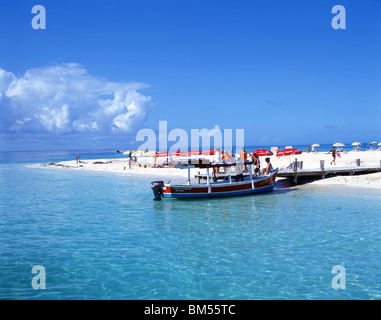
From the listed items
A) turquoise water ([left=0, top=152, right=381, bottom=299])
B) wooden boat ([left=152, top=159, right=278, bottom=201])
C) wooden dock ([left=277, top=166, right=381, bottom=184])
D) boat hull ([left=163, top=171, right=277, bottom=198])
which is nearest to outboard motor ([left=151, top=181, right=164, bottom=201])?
wooden boat ([left=152, top=159, right=278, bottom=201])

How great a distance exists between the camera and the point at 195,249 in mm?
12094

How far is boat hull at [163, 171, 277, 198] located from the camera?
2305cm

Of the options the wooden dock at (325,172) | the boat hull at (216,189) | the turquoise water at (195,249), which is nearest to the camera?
the turquoise water at (195,249)

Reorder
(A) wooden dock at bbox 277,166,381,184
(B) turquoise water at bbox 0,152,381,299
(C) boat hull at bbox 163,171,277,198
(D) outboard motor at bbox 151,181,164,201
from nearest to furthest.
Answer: (B) turquoise water at bbox 0,152,381,299, (D) outboard motor at bbox 151,181,164,201, (C) boat hull at bbox 163,171,277,198, (A) wooden dock at bbox 277,166,381,184

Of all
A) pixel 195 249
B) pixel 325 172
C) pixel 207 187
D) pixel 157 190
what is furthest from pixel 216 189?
pixel 325 172

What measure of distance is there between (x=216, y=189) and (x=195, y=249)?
1166cm

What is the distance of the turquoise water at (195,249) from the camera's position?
8883mm

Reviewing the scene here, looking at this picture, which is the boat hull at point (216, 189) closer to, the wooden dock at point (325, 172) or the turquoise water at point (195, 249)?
the turquoise water at point (195, 249)

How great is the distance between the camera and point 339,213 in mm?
17469

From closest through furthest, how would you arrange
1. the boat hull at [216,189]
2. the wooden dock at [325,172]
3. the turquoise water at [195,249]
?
the turquoise water at [195,249] < the boat hull at [216,189] < the wooden dock at [325,172]

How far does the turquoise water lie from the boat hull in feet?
5.13

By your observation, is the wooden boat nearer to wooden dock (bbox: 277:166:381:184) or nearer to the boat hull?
the boat hull

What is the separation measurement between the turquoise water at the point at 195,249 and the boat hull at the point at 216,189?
5.13 feet

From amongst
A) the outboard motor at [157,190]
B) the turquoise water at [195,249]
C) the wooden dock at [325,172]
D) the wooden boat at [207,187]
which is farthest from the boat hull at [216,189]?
the wooden dock at [325,172]
